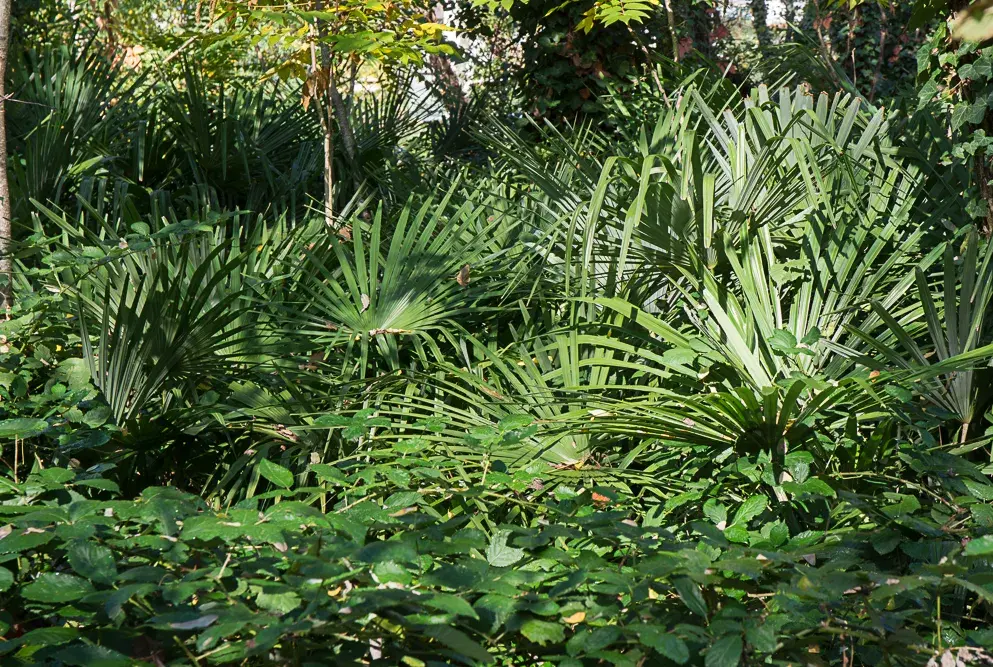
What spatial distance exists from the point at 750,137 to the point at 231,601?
2625 mm

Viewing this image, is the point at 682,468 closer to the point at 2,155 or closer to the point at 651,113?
the point at 2,155

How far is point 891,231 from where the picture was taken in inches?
108

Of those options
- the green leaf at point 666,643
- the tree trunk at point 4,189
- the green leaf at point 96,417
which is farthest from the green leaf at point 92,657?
the tree trunk at point 4,189

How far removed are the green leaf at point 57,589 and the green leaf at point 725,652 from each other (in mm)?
899

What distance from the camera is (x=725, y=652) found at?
4.15 ft

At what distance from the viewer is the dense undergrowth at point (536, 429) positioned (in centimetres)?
137

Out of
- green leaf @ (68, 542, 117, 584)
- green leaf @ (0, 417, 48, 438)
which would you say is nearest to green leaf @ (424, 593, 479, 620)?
green leaf @ (68, 542, 117, 584)

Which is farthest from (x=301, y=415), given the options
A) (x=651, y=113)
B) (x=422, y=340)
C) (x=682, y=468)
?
(x=651, y=113)

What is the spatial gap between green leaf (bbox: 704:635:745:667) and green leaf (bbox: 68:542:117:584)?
0.87m

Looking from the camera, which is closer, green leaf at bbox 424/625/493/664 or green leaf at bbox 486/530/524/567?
green leaf at bbox 424/625/493/664

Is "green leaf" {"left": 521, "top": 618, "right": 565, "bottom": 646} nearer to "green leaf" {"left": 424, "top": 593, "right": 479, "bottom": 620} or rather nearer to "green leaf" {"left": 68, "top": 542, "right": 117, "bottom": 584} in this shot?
"green leaf" {"left": 424, "top": 593, "right": 479, "bottom": 620}

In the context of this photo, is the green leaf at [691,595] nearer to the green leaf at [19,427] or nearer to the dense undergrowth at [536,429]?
the dense undergrowth at [536,429]

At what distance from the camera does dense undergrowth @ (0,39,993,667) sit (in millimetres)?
1365

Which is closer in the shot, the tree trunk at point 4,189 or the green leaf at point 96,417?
the green leaf at point 96,417
